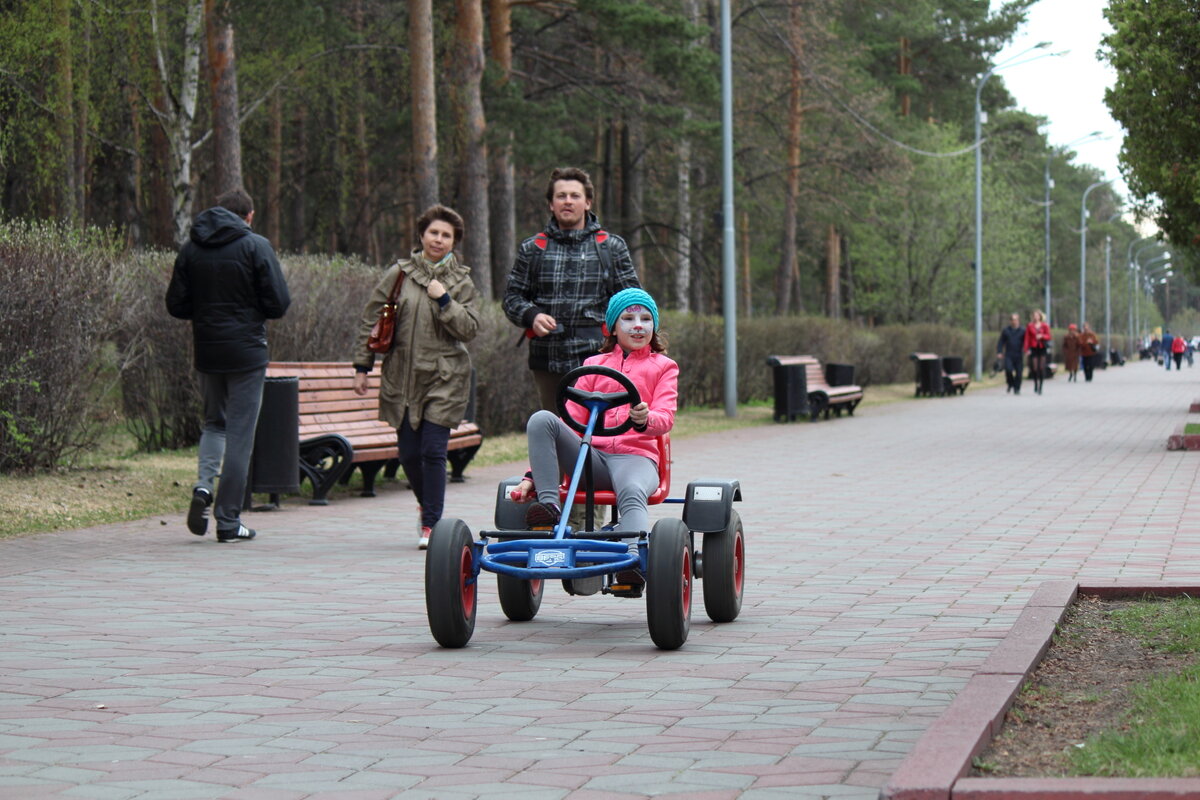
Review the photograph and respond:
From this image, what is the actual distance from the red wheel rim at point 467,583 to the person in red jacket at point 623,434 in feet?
1.20

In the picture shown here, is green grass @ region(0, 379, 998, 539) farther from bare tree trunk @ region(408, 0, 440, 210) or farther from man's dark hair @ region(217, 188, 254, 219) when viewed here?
bare tree trunk @ region(408, 0, 440, 210)

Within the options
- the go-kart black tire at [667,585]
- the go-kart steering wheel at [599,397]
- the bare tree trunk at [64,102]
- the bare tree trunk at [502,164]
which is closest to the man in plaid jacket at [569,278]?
the go-kart steering wheel at [599,397]

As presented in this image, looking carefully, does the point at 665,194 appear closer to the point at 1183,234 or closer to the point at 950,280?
the point at 950,280

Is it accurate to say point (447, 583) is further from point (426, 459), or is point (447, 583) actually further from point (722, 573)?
point (426, 459)

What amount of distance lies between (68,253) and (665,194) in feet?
113

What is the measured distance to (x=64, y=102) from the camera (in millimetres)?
27250

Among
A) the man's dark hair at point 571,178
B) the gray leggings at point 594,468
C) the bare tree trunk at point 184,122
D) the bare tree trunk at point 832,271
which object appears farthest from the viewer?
the bare tree trunk at point 832,271

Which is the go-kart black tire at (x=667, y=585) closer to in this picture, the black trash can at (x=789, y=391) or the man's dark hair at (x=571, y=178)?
the man's dark hair at (x=571, y=178)

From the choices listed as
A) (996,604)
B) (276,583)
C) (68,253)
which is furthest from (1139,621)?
(68,253)

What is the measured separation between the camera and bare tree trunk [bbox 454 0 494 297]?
25234 mm

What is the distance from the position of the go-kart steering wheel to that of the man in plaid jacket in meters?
1.56

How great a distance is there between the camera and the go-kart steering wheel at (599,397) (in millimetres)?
6656

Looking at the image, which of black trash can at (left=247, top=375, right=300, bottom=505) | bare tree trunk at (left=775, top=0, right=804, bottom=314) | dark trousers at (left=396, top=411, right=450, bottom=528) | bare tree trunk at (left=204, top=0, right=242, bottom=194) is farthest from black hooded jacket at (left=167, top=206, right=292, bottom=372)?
bare tree trunk at (left=775, top=0, right=804, bottom=314)

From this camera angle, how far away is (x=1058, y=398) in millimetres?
34375
